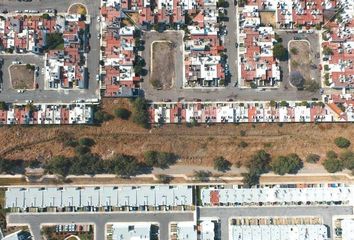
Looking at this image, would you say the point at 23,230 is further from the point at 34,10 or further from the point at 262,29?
the point at 262,29

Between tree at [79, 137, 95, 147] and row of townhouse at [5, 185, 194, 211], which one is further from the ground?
tree at [79, 137, 95, 147]

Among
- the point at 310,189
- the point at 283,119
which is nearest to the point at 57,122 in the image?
the point at 283,119

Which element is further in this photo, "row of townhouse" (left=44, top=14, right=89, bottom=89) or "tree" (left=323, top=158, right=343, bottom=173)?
"row of townhouse" (left=44, top=14, right=89, bottom=89)

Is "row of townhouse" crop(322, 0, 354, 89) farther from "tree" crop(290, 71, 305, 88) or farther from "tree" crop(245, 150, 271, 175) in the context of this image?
"tree" crop(245, 150, 271, 175)

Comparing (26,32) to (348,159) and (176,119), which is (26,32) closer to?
(176,119)

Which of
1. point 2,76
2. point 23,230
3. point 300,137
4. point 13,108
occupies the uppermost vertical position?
point 2,76

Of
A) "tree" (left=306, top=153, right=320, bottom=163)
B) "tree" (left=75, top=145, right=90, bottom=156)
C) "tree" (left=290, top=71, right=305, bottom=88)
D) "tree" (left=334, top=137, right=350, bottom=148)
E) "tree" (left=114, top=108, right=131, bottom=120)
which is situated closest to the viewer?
"tree" (left=75, top=145, right=90, bottom=156)

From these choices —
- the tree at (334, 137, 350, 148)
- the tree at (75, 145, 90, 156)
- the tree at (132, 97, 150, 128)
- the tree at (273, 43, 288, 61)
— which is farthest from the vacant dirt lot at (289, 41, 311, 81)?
the tree at (75, 145, 90, 156)
